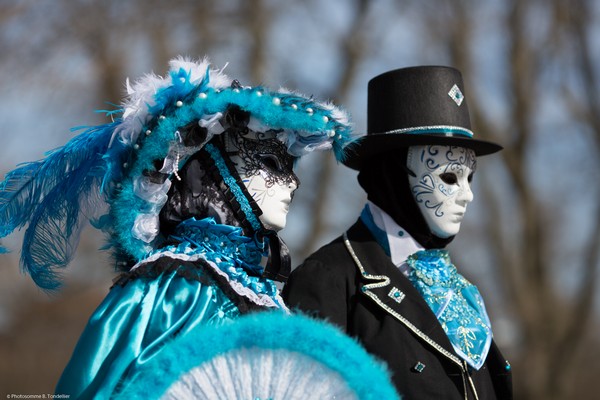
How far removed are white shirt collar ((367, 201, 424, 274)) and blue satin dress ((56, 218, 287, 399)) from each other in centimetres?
81

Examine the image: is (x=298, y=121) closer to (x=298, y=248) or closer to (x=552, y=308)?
(x=298, y=248)

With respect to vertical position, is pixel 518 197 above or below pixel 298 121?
below

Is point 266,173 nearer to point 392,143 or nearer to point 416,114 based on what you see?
point 392,143

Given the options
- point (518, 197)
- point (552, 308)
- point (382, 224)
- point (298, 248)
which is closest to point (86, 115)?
point (298, 248)

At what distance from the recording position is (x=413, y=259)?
3531 mm

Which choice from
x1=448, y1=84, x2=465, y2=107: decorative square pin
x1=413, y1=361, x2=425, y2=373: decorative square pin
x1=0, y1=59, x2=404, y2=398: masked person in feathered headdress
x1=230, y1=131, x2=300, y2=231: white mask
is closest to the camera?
x1=0, y1=59, x2=404, y2=398: masked person in feathered headdress

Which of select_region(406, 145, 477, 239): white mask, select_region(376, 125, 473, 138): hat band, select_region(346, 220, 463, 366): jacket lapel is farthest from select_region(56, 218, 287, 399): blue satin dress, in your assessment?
select_region(376, 125, 473, 138): hat band

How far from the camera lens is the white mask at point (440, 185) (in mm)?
3525

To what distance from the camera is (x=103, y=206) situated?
295 centimetres

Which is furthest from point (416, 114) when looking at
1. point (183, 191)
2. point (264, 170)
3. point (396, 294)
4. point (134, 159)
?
point (134, 159)

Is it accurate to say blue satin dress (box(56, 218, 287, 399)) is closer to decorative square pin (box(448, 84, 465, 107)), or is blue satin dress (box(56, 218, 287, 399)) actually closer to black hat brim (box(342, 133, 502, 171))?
black hat brim (box(342, 133, 502, 171))

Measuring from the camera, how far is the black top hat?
3572 millimetres

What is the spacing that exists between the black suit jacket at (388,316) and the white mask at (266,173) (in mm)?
440

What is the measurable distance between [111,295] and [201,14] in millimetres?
8409
